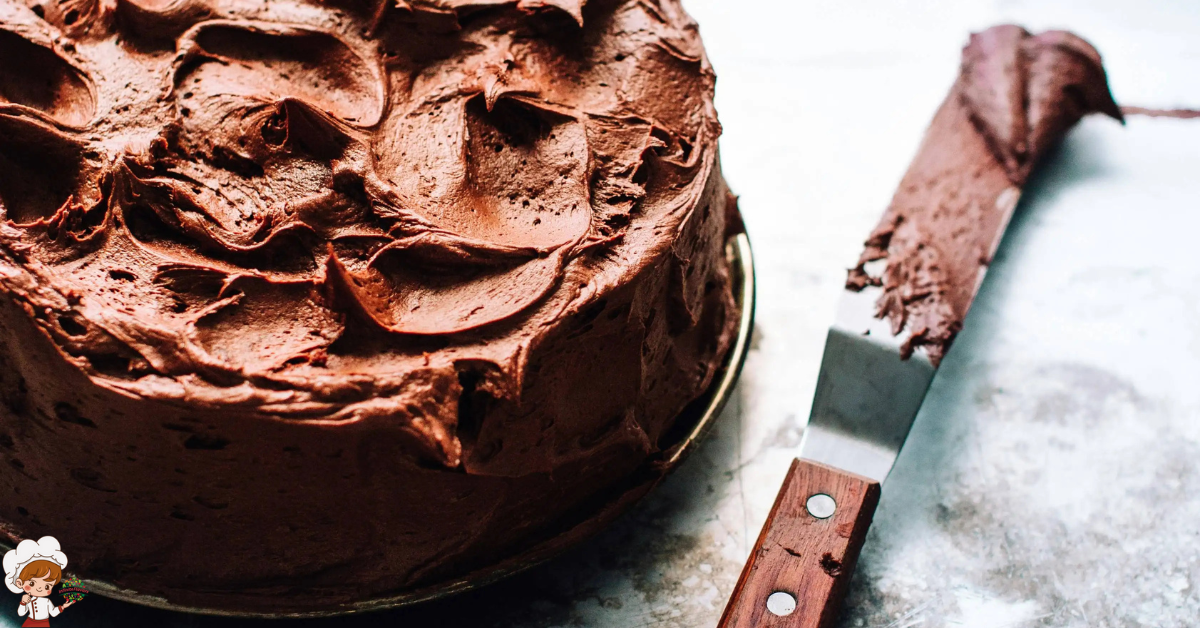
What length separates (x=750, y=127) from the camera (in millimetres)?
3113

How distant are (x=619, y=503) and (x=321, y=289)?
0.65m

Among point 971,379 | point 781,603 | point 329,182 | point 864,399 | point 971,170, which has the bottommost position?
point 971,379

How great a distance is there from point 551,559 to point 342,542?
0.36m

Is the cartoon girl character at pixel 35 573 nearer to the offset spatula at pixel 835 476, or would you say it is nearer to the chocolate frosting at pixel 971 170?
the offset spatula at pixel 835 476

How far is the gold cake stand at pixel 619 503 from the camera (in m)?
1.63

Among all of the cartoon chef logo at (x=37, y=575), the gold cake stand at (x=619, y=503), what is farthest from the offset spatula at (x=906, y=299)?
the cartoon chef logo at (x=37, y=575)

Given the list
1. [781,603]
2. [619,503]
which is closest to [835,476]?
[781,603]

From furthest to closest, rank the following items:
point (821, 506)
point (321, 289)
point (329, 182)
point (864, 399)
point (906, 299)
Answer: point (906, 299) → point (864, 399) → point (821, 506) → point (329, 182) → point (321, 289)

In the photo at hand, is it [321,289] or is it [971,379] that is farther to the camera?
[971,379]

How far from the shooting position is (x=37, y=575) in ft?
5.36

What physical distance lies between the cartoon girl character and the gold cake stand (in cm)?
6

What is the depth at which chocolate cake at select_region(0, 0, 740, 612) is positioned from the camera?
1488 mm

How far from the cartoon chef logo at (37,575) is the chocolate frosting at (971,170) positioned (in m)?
1.55

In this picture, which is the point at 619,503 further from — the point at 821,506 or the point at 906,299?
the point at 906,299
